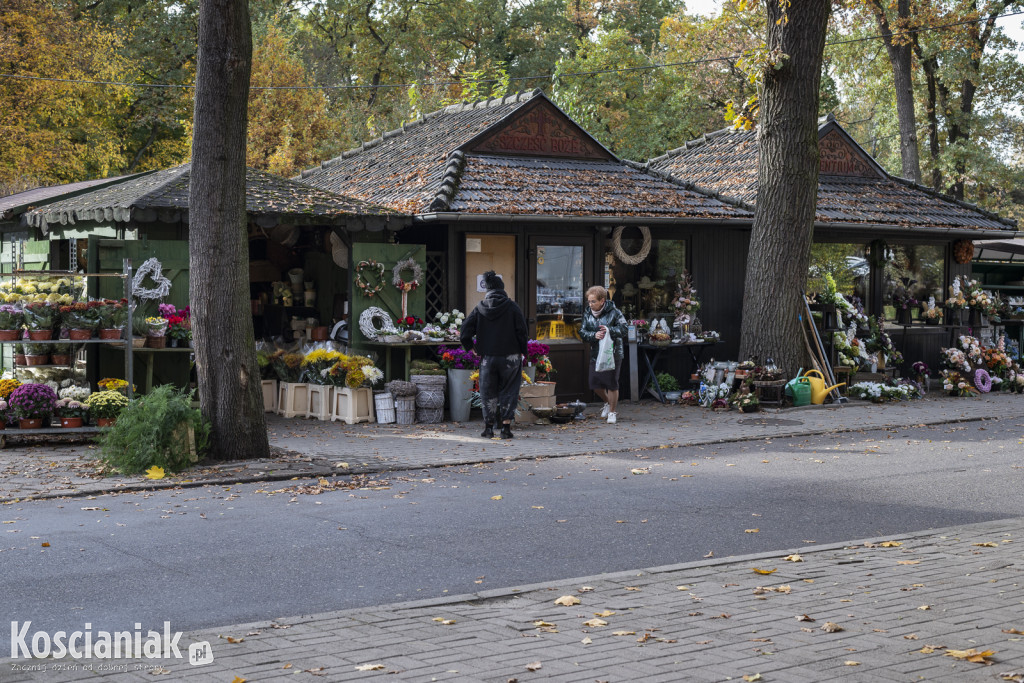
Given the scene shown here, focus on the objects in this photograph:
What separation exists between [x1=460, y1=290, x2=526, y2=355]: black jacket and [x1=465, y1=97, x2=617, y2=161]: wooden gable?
5504 millimetres

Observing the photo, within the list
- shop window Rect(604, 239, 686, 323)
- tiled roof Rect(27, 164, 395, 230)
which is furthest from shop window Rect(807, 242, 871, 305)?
tiled roof Rect(27, 164, 395, 230)

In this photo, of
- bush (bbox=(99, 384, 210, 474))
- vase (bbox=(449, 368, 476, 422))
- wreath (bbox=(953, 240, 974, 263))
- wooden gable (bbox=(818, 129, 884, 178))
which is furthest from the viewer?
wreath (bbox=(953, 240, 974, 263))

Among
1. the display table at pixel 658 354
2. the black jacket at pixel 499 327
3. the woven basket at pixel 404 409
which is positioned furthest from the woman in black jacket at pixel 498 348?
the display table at pixel 658 354

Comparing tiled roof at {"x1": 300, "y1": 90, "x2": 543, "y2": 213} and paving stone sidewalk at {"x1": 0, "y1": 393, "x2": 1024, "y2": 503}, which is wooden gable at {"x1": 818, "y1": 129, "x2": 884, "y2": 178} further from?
tiled roof at {"x1": 300, "y1": 90, "x2": 543, "y2": 213}

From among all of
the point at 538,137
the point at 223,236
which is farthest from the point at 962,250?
the point at 223,236

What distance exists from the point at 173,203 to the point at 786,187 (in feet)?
30.5

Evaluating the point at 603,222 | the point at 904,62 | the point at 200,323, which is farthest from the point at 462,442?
the point at 904,62

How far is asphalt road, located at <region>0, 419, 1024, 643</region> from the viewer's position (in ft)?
22.0

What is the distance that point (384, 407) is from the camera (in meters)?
15.9

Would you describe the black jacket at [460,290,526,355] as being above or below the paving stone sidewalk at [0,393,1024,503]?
above

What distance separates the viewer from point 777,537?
8.47 meters

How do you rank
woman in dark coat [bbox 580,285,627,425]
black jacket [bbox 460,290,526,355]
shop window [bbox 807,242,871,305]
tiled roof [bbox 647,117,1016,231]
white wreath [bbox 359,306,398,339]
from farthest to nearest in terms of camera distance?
tiled roof [bbox 647,117,1016,231] < shop window [bbox 807,242,871,305] < white wreath [bbox 359,306,398,339] < woman in dark coat [bbox 580,285,627,425] < black jacket [bbox 460,290,526,355]

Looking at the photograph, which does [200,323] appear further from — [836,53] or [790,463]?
[836,53]

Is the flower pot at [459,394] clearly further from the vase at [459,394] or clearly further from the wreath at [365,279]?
the wreath at [365,279]
